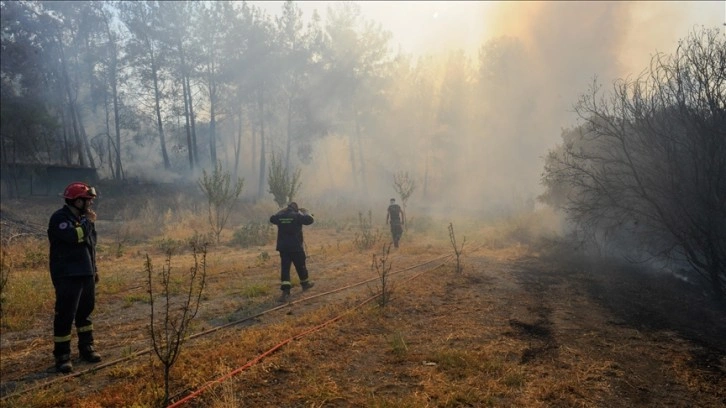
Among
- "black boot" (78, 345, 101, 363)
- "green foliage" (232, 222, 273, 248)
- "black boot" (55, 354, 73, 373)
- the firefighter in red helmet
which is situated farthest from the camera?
"green foliage" (232, 222, 273, 248)

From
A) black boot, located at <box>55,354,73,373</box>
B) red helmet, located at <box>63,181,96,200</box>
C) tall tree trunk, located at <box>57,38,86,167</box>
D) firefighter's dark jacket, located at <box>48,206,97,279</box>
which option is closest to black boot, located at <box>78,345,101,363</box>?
black boot, located at <box>55,354,73,373</box>

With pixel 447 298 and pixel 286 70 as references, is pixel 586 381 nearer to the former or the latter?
pixel 447 298

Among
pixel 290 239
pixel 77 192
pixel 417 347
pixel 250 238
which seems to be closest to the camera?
pixel 77 192

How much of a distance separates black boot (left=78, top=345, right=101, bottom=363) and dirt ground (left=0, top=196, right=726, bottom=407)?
0.23 meters

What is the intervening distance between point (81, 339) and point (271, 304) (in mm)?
3076

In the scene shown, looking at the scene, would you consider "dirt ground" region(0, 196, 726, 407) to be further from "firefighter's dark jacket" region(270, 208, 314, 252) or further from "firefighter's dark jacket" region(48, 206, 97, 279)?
"firefighter's dark jacket" region(48, 206, 97, 279)

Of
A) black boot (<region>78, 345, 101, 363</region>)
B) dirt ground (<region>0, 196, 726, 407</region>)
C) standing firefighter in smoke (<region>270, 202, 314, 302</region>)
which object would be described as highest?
standing firefighter in smoke (<region>270, 202, 314, 302</region>)

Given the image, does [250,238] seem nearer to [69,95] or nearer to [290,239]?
[290,239]

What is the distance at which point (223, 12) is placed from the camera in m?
28.1

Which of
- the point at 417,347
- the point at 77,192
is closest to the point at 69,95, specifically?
the point at 77,192

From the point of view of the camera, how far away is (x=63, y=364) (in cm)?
462

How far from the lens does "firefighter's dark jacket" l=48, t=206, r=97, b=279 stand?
4762 mm

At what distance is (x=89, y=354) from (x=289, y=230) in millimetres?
4097

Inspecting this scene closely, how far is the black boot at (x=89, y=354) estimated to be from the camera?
4.89 meters
